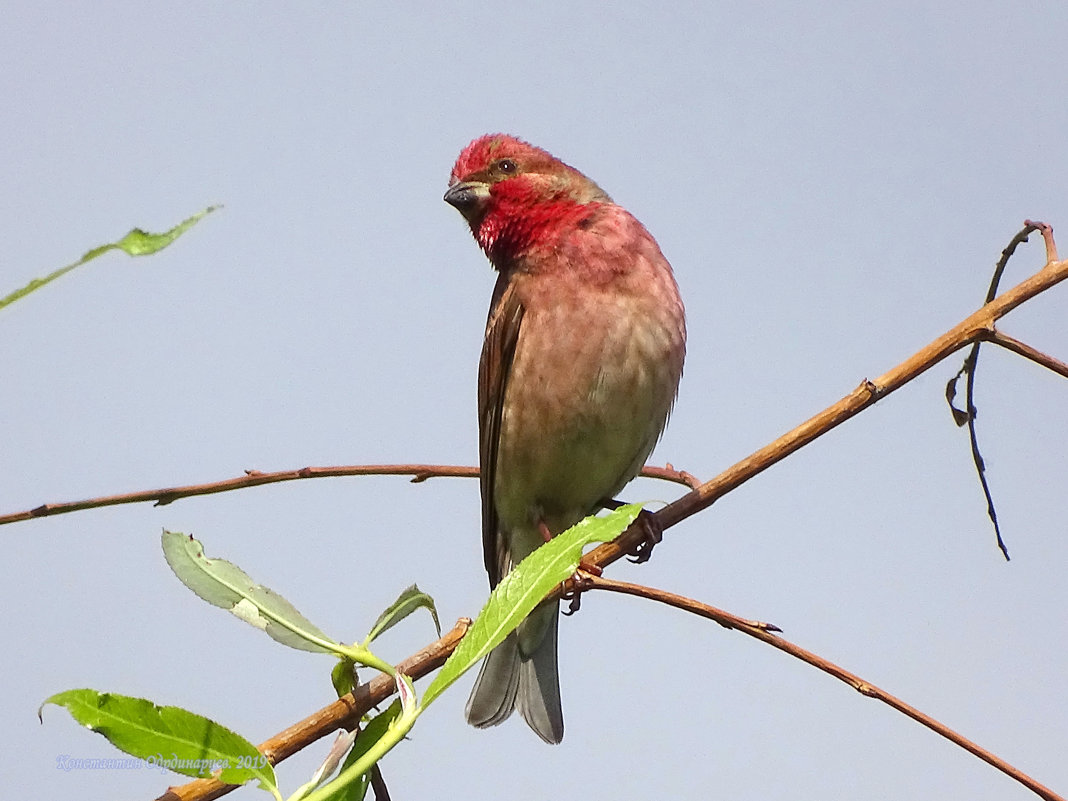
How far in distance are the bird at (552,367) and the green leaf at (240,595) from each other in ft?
10.9

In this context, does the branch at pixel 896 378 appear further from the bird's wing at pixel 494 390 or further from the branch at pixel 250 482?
the bird's wing at pixel 494 390

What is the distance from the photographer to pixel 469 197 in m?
6.78

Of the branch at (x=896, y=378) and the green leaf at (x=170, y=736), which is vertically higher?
the branch at (x=896, y=378)

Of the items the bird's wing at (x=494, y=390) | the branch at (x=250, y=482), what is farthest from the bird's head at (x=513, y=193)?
the branch at (x=250, y=482)

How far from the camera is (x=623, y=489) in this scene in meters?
6.48

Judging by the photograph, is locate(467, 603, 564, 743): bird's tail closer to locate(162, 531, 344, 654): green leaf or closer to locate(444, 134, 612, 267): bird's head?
locate(444, 134, 612, 267): bird's head

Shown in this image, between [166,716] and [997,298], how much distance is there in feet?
7.04

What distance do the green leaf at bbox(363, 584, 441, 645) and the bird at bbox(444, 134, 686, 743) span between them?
10.1 feet

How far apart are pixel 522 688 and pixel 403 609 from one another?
3.99m

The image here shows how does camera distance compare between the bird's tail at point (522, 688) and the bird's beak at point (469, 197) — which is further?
the bird's beak at point (469, 197)

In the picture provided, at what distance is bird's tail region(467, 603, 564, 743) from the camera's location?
6172 millimetres

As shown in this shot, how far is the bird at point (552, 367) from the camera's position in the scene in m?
5.89

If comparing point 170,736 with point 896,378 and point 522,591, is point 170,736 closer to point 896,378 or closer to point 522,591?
point 522,591

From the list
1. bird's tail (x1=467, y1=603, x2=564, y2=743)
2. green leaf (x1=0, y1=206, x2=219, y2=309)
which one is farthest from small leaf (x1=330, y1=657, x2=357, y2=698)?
bird's tail (x1=467, y1=603, x2=564, y2=743)
